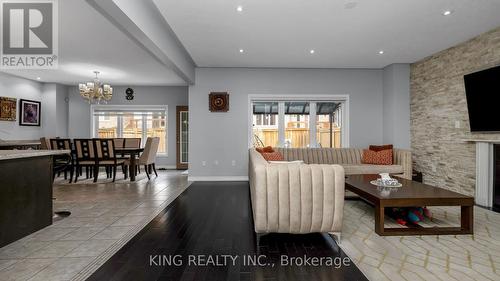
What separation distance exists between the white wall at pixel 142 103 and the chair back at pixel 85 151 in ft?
8.44

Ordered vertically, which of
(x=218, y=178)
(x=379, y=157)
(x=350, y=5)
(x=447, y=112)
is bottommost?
(x=218, y=178)

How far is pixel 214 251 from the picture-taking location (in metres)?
2.30

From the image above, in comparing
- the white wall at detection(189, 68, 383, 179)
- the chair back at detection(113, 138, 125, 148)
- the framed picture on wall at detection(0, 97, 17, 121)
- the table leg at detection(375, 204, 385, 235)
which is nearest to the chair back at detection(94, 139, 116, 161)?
the chair back at detection(113, 138, 125, 148)

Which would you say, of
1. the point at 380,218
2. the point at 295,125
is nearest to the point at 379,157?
the point at 295,125

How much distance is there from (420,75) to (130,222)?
6092mm

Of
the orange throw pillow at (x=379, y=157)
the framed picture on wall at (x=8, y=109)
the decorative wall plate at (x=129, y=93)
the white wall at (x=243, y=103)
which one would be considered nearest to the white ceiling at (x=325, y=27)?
the white wall at (x=243, y=103)

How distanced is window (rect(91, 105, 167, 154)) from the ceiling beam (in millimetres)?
3866

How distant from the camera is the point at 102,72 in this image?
6.31m

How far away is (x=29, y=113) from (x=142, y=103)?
117 inches

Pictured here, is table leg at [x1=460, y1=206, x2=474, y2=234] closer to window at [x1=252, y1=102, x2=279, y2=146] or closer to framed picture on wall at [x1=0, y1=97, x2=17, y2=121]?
window at [x1=252, y1=102, x2=279, y2=146]

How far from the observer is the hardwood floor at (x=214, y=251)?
191 centimetres

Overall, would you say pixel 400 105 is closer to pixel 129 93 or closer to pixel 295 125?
pixel 295 125

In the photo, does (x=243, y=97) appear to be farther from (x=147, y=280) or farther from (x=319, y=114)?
(x=147, y=280)

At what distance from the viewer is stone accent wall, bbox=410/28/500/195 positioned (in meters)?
3.99
